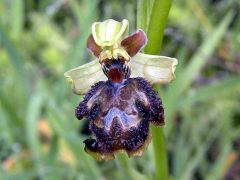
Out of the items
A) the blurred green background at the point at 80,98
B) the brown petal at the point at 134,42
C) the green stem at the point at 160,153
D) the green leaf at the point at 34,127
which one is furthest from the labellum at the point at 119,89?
the green leaf at the point at 34,127

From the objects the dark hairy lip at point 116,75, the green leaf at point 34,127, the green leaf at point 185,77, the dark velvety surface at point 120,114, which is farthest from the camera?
the green leaf at point 34,127

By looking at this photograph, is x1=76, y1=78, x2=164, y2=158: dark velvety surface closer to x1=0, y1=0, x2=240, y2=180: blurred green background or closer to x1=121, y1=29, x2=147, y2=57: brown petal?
x1=121, y1=29, x2=147, y2=57: brown petal

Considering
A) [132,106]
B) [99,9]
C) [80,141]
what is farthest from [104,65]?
[99,9]

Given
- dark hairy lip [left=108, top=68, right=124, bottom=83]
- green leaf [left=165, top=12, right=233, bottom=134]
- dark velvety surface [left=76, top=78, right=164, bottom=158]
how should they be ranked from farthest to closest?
green leaf [left=165, top=12, right=233, bottom=134] < dark hairy lip [left=108, top=68, right=124, bottom=83] < dark velvety surface [left=76, top=78, right=164, bottom=158]

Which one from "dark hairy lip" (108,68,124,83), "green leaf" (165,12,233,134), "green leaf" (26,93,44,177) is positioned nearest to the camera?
"dark hairy lip" (108,68,124,83)

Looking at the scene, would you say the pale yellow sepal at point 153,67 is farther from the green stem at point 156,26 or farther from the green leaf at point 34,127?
the green leaf at point 34,127

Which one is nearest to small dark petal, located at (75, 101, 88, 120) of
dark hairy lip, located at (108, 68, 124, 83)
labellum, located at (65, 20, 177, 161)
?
labellum, located at (65, 20, 177, 161)

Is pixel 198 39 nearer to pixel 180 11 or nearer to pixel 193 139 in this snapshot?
pixel 180 11
